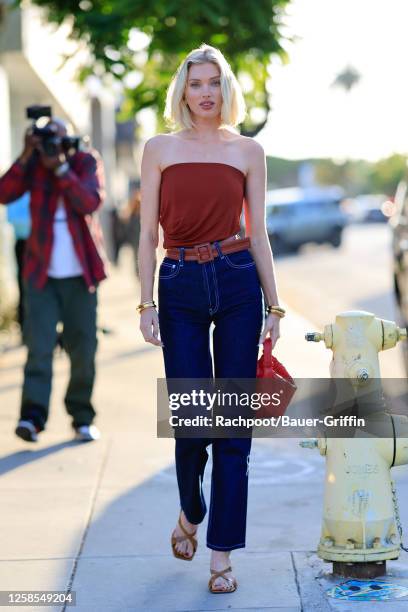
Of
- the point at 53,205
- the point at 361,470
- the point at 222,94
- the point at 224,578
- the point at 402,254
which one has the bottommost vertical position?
the point at 224,578

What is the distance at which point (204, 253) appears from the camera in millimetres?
4090

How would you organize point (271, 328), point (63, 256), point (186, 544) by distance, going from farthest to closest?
point (63, 256), point (186, 544), point (271, 328)

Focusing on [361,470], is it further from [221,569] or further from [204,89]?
[204,89]

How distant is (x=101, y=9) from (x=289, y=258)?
2001 cm

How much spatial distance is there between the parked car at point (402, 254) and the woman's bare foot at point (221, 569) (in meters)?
4.59

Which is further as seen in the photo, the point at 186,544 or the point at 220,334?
the point at 186,544

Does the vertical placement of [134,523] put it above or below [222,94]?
below

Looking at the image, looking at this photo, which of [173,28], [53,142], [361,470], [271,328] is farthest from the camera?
[173,28]

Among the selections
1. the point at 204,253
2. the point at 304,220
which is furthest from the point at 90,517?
the point at 304,220

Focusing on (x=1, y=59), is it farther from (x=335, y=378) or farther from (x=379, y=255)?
(x=379, y=255)

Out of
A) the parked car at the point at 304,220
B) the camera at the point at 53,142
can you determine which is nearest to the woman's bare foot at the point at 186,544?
the camera at the point at 53,142

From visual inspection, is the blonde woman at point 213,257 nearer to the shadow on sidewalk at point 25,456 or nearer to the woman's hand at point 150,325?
the woman's hand at point 150,325

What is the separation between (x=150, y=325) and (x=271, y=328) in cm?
44

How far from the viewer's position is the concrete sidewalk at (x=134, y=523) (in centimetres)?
414
